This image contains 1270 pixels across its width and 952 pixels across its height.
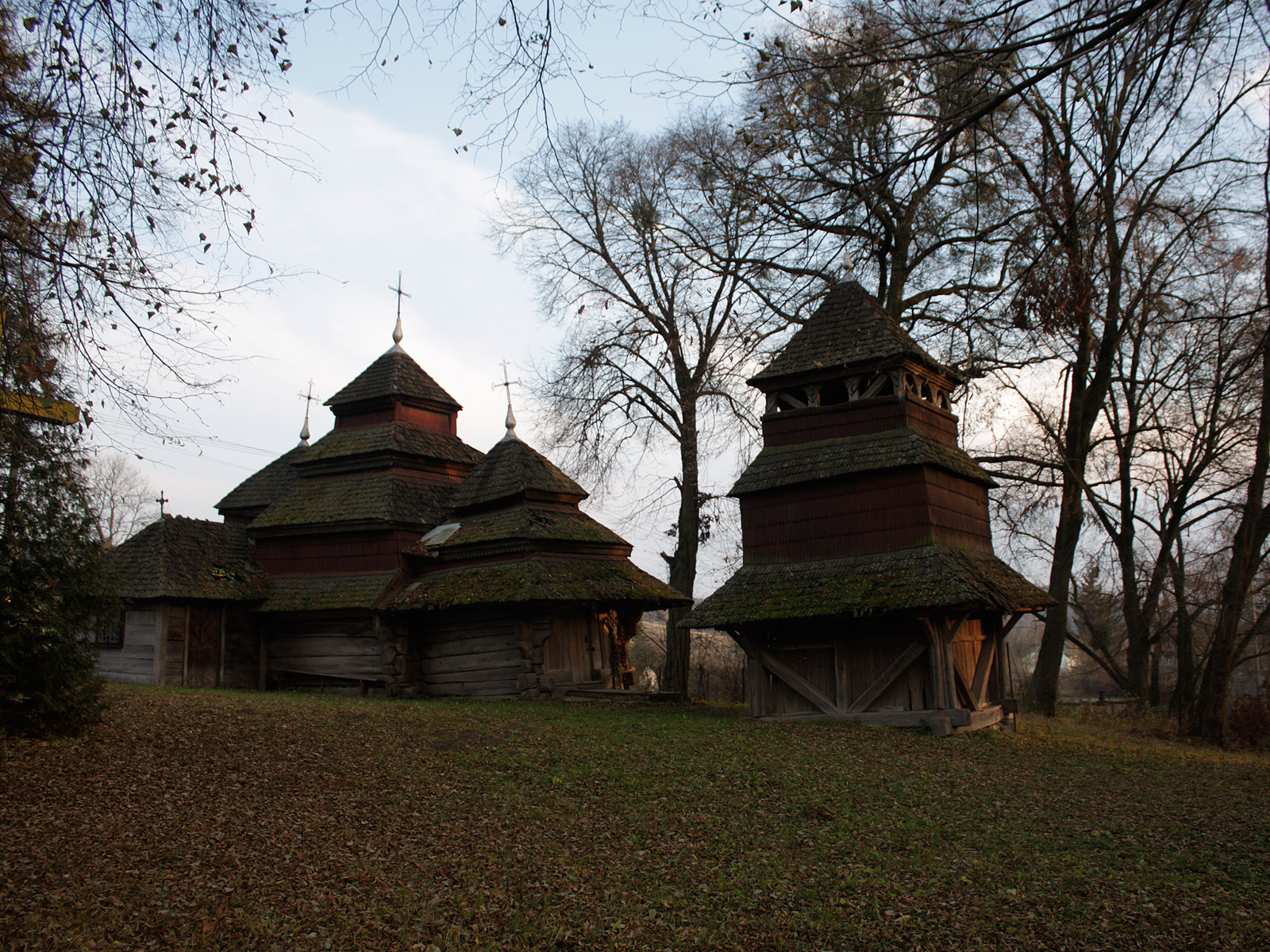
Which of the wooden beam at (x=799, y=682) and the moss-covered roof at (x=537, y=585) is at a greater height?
the moss-covered roof at (x=537, y=585)

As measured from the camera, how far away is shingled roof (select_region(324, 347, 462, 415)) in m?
24.9

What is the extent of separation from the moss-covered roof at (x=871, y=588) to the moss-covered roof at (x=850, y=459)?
61.4 inches

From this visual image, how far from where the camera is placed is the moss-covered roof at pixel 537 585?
64.1ft

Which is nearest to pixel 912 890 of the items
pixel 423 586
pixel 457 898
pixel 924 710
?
pixel 457 898

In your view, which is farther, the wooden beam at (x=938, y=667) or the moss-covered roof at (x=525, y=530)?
the moss-covered roof at (x=525, y=530)

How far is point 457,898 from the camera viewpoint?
735 centimetres

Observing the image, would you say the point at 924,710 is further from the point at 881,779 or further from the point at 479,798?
the point at 479,798

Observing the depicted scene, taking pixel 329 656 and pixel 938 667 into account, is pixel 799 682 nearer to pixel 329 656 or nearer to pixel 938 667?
pixel 938 667

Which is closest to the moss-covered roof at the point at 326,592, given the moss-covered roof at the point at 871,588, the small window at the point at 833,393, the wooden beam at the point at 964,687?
the moss-covered roof at the point at 871,588

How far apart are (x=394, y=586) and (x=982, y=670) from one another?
1293 cm

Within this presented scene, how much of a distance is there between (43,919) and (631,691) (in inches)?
572

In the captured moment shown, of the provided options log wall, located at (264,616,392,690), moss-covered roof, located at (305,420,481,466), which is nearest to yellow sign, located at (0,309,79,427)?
log wall, located at (264,616,392,690)

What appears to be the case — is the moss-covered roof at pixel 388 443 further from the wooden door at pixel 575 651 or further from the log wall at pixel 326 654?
the wooden door at pixel 575 651

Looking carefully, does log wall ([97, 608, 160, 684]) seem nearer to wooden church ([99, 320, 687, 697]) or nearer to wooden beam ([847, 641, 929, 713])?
wooden church ([99, 320, 687, 697])
